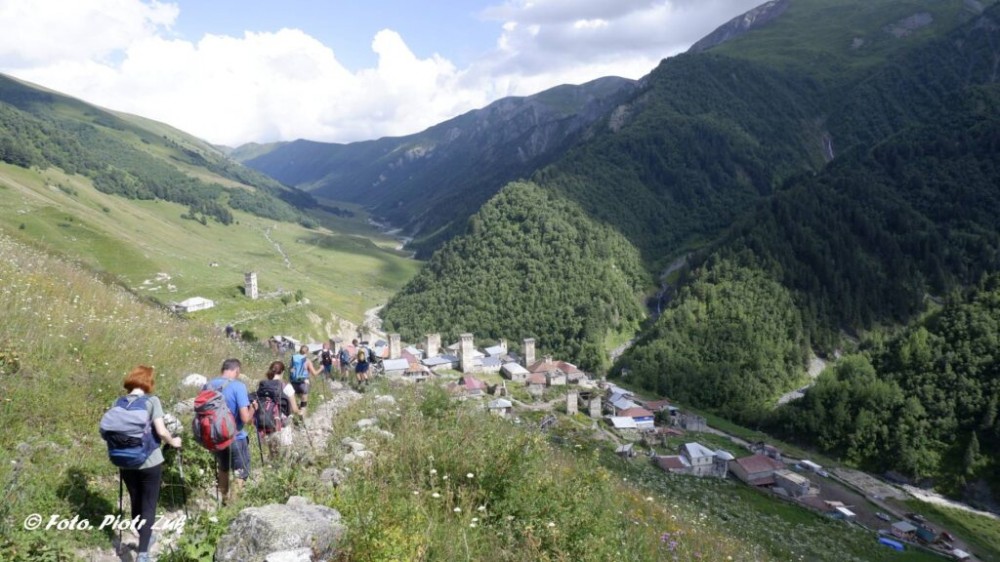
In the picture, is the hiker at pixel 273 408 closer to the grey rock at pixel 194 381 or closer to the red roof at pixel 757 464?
the grey rock at pixel 194 381

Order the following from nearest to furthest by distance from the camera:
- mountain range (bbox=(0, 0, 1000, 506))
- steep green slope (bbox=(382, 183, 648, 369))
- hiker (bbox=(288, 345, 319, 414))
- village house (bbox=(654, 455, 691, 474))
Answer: hiker (bbox=(288, 345, 319, 414)) → village house (bbox=(654, 455, 691, 474)) → mountain range (bbox=(0, 0, 1000, 506)) → steep green slope (bbox=(382, 183, 648, 369))

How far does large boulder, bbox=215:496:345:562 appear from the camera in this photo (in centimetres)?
529

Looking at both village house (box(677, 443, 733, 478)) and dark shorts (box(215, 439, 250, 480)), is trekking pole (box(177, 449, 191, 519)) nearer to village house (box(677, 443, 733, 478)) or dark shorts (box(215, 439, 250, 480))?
dark shorts (box(215, 439, 250, 480))

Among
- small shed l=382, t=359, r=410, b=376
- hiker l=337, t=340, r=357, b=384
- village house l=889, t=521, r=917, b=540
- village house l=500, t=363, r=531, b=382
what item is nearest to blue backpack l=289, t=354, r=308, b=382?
hiker l=337, t=340, r=357, b=384

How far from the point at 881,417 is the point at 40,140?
194 meters

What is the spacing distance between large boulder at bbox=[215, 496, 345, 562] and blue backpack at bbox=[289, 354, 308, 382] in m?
7.25

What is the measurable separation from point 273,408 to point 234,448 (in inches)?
73.9

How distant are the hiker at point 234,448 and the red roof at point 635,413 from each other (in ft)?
201

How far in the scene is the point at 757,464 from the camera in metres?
56.0

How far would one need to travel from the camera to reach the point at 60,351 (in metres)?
9.33

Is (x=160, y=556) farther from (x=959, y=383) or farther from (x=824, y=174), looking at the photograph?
Result: (x=824, y=174)

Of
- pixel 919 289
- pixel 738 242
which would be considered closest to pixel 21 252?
pixel 738 242

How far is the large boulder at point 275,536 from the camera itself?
208 inches

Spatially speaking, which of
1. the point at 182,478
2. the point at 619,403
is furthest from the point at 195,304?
the point at 182,478
